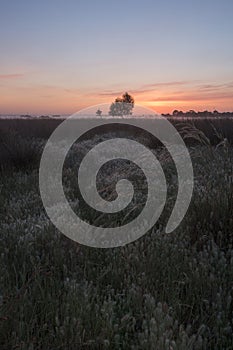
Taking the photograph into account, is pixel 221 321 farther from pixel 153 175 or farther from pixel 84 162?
pixel 84 162

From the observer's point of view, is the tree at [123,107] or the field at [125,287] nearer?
the field at [125,287]

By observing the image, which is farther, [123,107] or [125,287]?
[123,107]

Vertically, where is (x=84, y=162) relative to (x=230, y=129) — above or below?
below

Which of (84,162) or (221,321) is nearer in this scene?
(221,321)

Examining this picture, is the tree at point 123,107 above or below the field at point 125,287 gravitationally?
above

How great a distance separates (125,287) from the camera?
10.6 feet

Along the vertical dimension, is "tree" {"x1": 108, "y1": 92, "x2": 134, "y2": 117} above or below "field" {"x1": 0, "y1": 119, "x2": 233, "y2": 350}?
above

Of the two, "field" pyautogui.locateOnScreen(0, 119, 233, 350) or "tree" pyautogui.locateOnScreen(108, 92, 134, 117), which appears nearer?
"field" pyautogui.locateOnScreen(0, 119, 233, 350)

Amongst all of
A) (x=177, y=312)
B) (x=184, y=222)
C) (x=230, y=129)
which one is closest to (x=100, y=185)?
(x=184, y=222)

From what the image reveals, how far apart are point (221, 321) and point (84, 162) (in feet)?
27.3

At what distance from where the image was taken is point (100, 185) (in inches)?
310

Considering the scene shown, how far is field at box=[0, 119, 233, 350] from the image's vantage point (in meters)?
2.50

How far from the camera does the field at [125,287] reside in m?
2.50

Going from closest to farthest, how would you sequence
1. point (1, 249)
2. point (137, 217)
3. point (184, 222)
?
point (1, 249) → point (184, 222) → point (137, 217)
